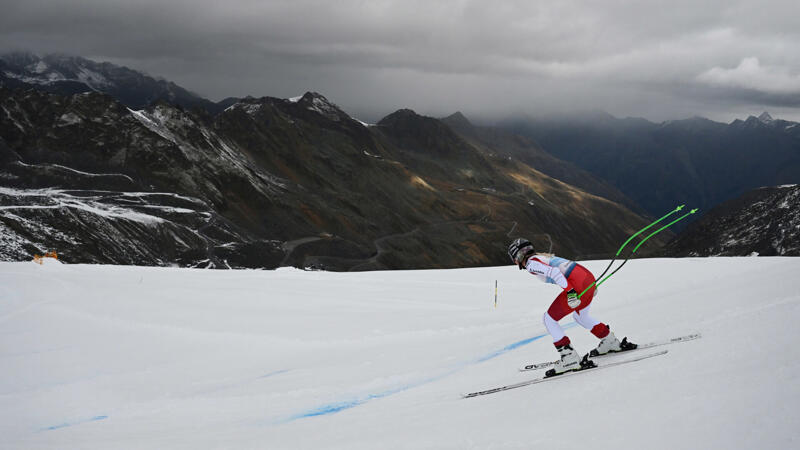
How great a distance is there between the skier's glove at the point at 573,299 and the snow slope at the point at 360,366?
4.32 feet

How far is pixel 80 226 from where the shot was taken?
267 feet

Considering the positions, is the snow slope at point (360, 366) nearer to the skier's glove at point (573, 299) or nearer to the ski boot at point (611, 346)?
the ski boot at point (611, 346)

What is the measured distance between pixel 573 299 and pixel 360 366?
187 inches

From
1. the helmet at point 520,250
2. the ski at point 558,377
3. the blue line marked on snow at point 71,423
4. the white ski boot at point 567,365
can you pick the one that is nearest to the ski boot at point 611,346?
the ski at point 558,377

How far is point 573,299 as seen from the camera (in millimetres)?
8789

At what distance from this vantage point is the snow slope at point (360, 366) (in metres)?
5.36

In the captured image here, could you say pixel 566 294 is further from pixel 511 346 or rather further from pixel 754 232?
pixel 754 232

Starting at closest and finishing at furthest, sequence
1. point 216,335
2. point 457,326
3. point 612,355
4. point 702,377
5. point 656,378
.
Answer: point 702,377
point 656,378
point 612,355
point 216,335
point 457,326

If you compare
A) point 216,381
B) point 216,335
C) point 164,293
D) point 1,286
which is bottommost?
point 216,381

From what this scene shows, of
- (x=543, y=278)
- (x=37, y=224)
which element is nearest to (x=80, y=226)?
(x=37, y=224)

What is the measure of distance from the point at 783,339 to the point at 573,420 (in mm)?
3089

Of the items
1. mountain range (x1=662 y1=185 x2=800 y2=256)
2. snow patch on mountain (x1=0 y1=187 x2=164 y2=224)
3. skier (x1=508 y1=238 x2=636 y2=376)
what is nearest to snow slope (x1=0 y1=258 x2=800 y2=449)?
skier (x1=508 y1=238 x2=636 y2=376)

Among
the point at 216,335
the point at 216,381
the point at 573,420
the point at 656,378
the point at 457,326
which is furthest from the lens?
the point at 457,326

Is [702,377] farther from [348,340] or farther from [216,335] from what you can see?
[216,335]
